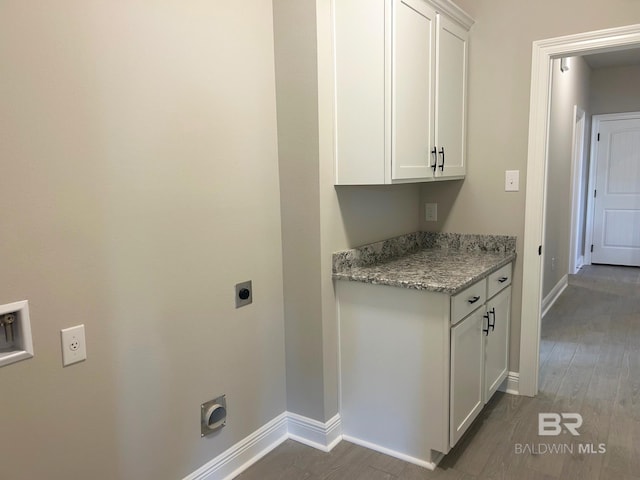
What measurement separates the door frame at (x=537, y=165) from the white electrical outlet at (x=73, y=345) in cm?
233

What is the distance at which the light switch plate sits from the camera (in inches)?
107

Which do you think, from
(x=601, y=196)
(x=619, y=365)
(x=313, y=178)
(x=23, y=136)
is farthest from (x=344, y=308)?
(x=601, y=196)

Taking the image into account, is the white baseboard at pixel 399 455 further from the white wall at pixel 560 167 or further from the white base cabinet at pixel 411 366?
the white wall at pixel 560 167

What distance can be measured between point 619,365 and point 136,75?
3.47 metres

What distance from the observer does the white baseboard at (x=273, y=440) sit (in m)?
2.09

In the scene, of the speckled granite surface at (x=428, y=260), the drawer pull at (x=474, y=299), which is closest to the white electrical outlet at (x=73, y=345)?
Result: the speckled granite surface at (x=428, y=260)

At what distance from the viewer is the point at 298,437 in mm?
2402

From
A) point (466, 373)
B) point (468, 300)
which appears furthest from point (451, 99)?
point (466, 373)

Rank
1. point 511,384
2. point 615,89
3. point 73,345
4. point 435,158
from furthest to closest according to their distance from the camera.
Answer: point 615,89
point 511,384
point 435,158
point 73,345

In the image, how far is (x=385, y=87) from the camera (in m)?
2.08

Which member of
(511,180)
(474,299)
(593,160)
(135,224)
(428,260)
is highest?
(593,160)

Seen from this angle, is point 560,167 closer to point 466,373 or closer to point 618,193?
point 618,193

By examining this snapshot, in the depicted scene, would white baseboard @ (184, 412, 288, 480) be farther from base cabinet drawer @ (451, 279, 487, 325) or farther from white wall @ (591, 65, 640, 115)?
white wall @ (591, 65, 640, 115)

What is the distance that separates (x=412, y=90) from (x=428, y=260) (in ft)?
3.04
